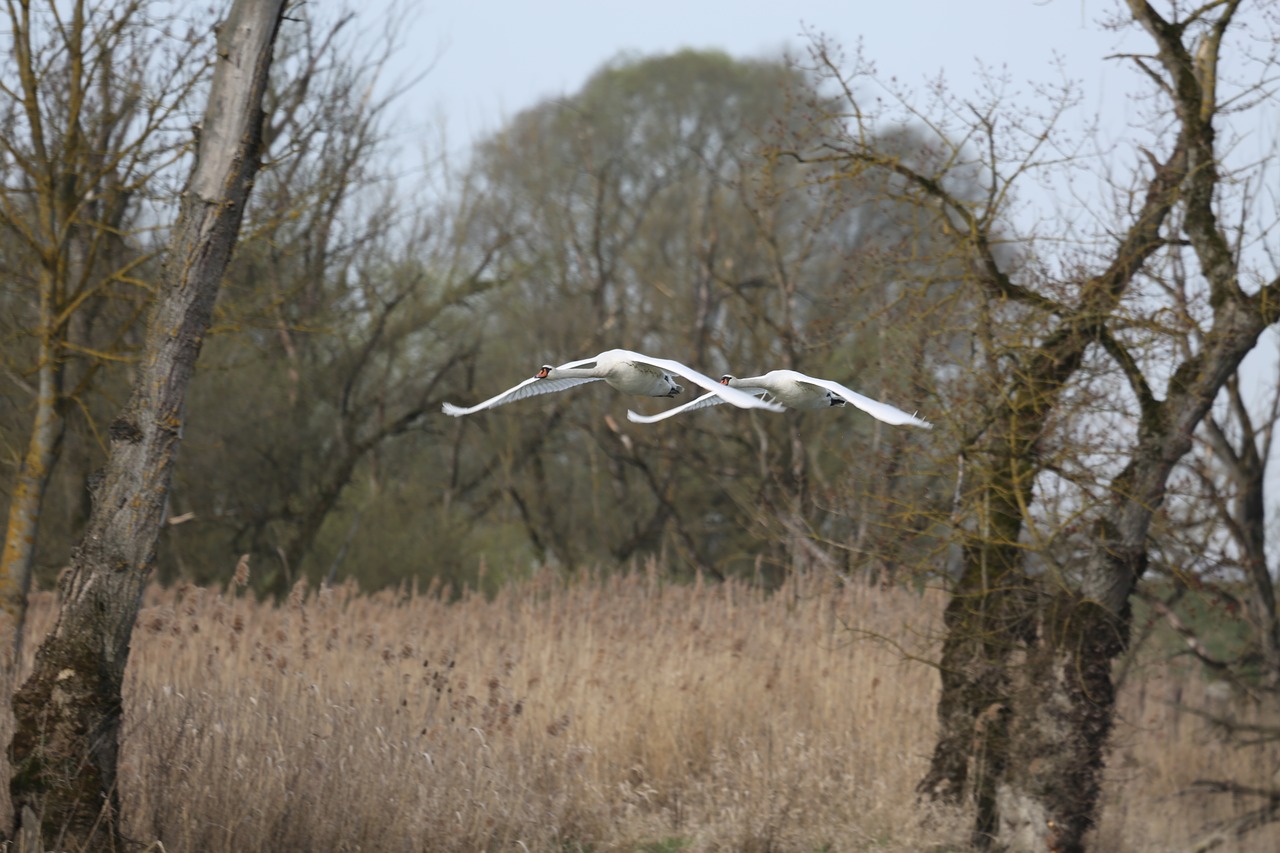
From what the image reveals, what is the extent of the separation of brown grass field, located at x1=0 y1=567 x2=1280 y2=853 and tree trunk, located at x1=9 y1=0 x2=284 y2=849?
1.17 ft

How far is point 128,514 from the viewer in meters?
4.06

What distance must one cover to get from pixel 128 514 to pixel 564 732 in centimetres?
283

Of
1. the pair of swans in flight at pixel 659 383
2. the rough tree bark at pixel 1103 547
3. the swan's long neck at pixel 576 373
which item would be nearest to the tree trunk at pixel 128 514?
the pair of swans in flight at pixel 659 383

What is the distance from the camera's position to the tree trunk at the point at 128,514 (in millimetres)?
3986

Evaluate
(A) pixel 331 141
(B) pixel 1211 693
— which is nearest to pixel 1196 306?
(B) pixel 1211 693

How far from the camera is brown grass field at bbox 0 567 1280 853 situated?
4676 mm

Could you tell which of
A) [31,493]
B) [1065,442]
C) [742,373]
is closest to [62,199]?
[31,493]

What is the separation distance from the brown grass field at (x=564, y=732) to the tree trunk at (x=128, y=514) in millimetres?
358

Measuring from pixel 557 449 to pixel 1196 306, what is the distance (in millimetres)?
11526

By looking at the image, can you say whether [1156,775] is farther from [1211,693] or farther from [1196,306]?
[1196,306]

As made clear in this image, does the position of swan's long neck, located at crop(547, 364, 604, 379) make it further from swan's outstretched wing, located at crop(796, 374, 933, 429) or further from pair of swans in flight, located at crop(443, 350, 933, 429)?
swan's outstretched wing, located at crop(796, 374, 933, 429)

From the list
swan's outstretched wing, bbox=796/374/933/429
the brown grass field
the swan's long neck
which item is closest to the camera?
swan's outstretched wing, bbox=796/374/933/429

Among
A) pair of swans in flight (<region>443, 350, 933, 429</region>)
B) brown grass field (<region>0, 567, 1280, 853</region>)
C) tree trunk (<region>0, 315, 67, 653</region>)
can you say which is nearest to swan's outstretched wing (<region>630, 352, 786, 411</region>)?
pair of swans in flight (<region>443, 350, 933, 429</region>)

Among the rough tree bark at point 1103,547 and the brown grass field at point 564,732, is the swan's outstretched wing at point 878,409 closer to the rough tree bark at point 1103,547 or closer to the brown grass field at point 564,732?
the brown grass field at point 564,732
